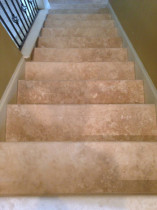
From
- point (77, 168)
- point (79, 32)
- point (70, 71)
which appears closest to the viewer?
point (77, 168)

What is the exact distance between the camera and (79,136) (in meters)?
1.09

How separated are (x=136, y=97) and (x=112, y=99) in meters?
0.22

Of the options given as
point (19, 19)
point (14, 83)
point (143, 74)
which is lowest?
point (143, 74)

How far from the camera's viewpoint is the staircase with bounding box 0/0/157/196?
85 centimetres

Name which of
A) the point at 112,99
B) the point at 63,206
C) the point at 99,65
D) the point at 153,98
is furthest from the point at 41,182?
the point at 99,65

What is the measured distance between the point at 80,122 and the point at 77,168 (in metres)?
0.33

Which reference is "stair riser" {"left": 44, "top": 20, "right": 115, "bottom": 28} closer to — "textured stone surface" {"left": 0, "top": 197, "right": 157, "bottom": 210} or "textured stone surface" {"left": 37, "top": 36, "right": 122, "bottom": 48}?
"textured stone surface" {"left": 37, "top": 36, "right": 122, "bottom": 48}

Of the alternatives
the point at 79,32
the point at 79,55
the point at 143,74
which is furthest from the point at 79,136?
the point at 79,32

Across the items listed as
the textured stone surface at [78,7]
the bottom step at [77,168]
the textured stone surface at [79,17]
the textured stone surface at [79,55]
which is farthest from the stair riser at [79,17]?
the bottom step at [77,168]

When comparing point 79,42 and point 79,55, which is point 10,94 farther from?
point 79,42

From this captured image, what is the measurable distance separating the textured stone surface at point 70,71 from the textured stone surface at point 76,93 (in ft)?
0.71

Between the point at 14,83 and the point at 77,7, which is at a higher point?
the point at 77,7

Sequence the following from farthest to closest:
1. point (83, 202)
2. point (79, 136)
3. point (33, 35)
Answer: point (33, 35)
point (79, 136)
point (83, 202)

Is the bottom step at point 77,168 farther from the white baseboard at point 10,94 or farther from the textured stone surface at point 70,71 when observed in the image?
the textured stone surface at point 70,71
